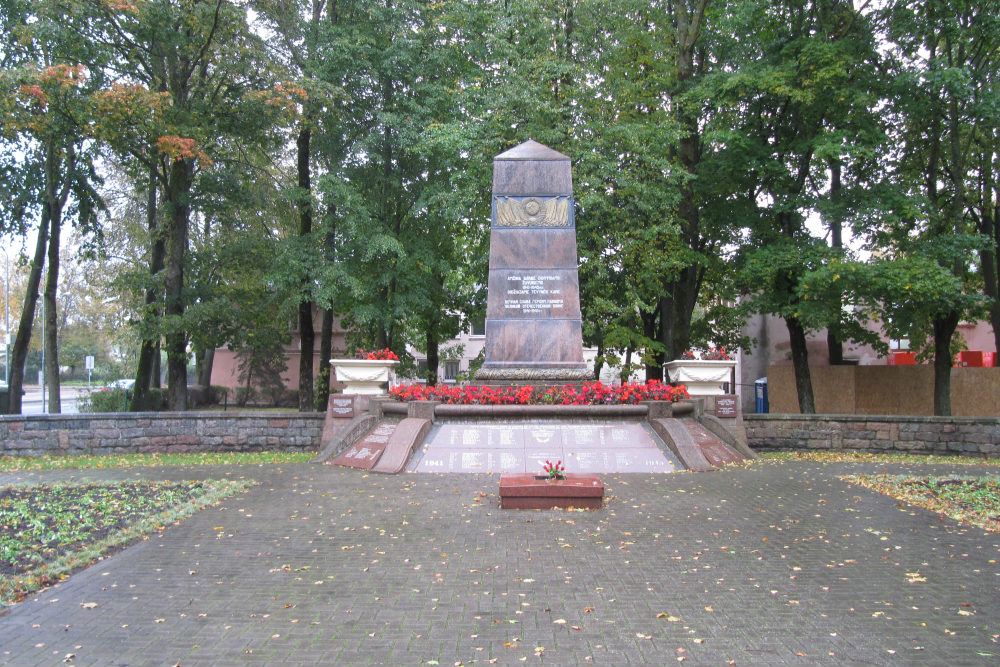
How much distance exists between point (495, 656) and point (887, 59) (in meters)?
19.0

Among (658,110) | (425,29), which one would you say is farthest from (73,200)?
(658,110)

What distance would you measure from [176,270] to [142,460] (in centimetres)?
731

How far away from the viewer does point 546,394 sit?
38.1 ft

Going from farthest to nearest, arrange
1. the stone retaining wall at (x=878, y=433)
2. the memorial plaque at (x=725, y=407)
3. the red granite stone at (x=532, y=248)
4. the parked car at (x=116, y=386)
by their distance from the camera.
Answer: the parked car at (x=116, y=386)
the red granite stone at (x=532, y=248)
the stone retaining wall at (x=878, y=433)
the memorial plaque at (x=725, y=407)

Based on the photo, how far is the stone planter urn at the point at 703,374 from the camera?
12.7m

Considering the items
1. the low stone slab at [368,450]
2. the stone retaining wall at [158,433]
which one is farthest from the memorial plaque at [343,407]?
the stone retaining wall at [158,433]

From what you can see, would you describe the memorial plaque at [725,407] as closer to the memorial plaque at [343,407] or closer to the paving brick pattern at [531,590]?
the paving brick pattern at [531,590]

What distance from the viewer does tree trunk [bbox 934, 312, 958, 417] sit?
1691cm

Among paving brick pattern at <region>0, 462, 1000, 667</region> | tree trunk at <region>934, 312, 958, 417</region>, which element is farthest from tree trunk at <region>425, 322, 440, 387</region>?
paving brick pattern at <region>0, 462, 1000, 667</region>

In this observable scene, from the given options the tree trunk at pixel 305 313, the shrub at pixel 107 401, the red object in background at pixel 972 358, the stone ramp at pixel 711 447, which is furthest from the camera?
the red object in background at pixel 972 358

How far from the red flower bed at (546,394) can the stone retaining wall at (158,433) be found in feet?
9.45

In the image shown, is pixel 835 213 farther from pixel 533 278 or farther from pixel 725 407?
pixel 533 278

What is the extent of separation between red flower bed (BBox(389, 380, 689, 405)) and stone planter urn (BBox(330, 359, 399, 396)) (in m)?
0.42

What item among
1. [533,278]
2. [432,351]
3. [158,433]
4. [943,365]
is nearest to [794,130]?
[943,365]
